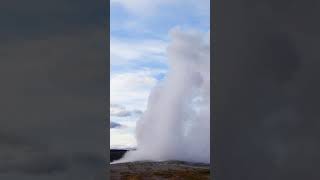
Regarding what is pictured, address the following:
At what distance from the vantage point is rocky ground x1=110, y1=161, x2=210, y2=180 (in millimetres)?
14312

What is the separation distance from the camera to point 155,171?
14.7 m

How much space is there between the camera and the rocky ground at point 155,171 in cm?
1431
